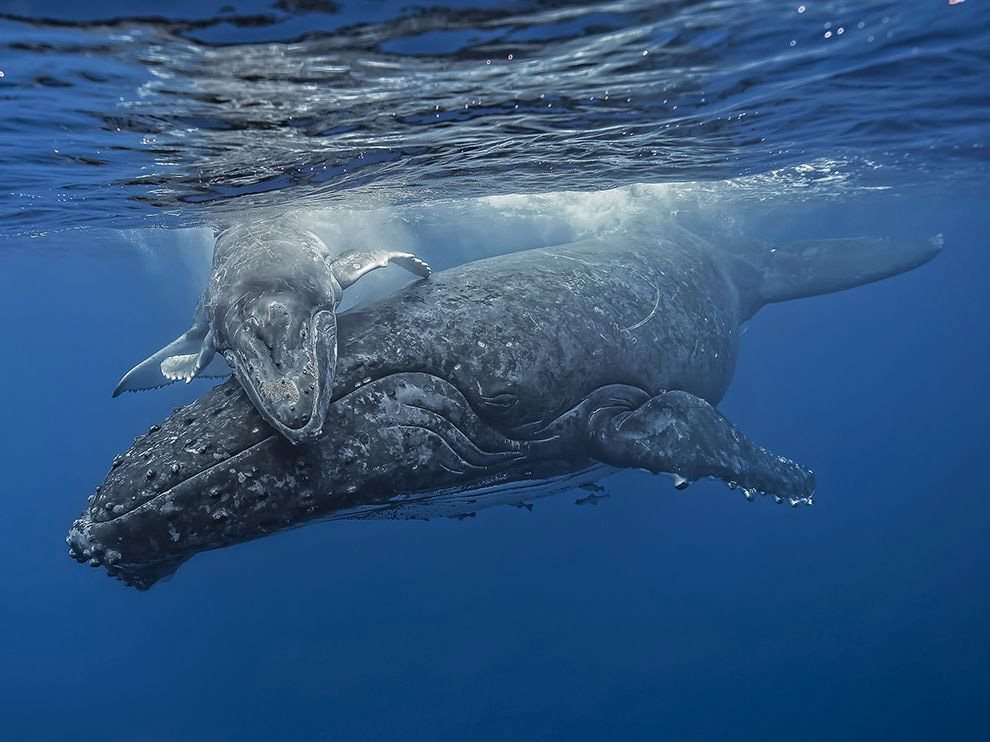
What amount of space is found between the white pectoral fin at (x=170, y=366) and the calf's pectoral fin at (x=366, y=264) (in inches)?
69.7

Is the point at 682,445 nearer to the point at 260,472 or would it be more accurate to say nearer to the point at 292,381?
the point at 292,381

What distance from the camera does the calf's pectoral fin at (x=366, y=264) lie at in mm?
8031

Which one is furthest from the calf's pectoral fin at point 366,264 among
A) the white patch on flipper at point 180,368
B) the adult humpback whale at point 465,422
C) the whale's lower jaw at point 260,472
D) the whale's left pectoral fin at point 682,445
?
the whale's left pectoral fin at point 682,445

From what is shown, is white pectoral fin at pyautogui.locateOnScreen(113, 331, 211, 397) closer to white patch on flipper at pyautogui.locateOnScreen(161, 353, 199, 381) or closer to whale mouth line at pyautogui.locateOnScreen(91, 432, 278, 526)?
white patch on flipper at pyautogui.locateOnScreen(161, 353, 199, 381)

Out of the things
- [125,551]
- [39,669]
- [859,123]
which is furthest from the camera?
[39,669]

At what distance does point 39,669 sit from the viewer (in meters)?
43.6

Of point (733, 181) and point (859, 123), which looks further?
point (733, 181)

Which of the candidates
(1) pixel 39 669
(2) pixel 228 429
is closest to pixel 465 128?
(2) pixel 228 429

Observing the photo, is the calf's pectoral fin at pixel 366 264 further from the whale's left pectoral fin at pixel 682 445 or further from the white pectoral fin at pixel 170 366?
the whale's left pectoral fin at pixel 682 445

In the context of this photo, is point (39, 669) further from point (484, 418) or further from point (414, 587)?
point (484, 418)

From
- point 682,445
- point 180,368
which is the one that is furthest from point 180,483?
point 682,445

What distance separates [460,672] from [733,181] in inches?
946

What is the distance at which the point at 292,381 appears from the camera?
5215 millimetres

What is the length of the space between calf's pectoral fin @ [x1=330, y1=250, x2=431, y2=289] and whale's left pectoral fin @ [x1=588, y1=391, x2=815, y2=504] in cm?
284
